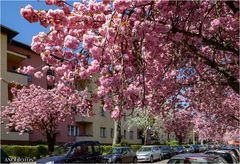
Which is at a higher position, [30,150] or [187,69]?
[187,69]

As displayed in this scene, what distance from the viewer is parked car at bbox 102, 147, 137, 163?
89.4 ft

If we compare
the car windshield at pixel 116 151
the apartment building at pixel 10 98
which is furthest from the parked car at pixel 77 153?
the car windshield at pixel 116 151

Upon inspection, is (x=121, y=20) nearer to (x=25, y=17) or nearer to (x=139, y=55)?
(x=139, y=55)

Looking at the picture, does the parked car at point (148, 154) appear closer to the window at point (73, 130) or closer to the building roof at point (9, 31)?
the window at point (73, 130)

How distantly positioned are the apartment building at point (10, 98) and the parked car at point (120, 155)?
3.47 m

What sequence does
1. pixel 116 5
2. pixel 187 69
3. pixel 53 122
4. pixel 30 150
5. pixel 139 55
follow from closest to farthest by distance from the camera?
pixel 116 5, pixel 139 55, pixel 187 69, pixel 53 122, pixel 30 150

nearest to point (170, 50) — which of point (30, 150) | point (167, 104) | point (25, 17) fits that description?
point (25, 17)

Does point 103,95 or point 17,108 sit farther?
point 17,108

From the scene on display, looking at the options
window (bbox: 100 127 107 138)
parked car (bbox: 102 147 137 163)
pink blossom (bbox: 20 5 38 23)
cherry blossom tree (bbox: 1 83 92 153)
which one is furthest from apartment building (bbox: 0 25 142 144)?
pink blossom (bbox: 20 5 38 23)

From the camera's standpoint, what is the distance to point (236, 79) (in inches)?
554

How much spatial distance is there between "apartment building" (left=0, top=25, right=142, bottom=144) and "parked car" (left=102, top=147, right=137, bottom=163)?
347 centimetres

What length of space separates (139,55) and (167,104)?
7951 millimetres

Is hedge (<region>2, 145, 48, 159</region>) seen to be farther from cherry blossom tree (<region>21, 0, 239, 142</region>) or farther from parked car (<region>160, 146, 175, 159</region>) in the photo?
cherry blossom tree (<region>21, 0, 239, 142</region>)

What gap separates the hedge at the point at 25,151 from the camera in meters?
33.2
